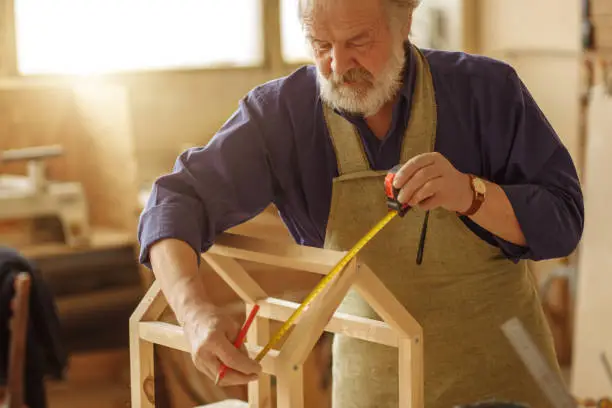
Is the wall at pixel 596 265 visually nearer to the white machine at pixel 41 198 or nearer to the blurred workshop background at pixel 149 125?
the blurred workshop background at pixel 149 125

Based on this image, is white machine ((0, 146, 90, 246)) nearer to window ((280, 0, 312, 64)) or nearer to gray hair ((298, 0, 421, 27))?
window ((280, 0, 312, 64))

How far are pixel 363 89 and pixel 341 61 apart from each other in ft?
0.24

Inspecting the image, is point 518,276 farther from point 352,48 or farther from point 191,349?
point 191,349

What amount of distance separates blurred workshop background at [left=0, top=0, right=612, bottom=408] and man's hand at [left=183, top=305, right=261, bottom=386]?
2.04 metres

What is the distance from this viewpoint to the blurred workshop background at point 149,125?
3.89 metres

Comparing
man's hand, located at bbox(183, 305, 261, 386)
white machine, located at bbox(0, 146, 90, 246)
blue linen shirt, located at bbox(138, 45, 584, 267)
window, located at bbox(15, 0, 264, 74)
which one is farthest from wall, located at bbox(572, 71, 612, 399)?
man's hand, located at bbox(183, 305, 261, 386)

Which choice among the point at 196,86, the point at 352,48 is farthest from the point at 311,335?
the point at 196,86

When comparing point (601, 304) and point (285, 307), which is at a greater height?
point (285, 307)

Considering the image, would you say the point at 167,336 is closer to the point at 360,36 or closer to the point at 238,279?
the point at 238,279

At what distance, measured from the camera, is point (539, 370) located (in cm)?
112

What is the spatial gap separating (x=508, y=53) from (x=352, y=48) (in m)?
3.34

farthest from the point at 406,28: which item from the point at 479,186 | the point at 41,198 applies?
the point at 41,198

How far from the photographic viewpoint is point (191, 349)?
1342 millimetres

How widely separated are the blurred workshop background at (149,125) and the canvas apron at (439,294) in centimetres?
174
